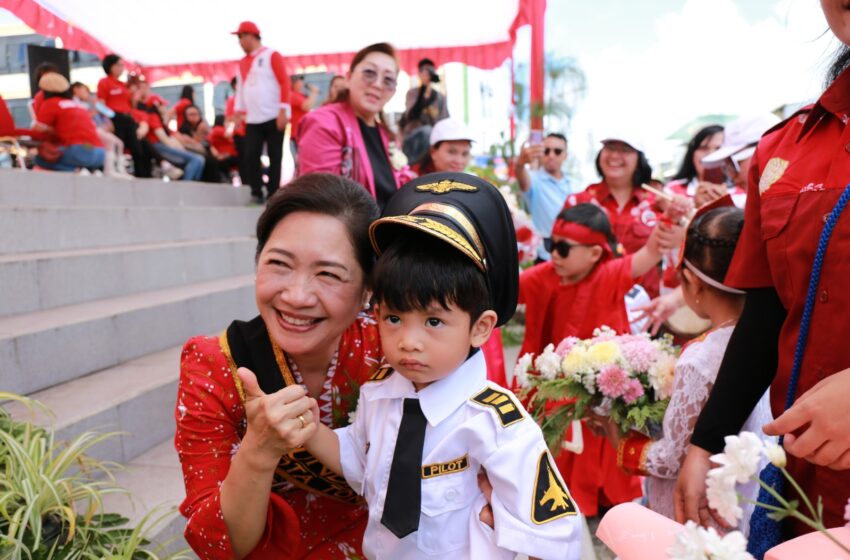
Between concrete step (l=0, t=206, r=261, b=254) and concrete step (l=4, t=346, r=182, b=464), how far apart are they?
1.18m

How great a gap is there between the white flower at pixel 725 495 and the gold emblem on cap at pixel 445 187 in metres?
0.97

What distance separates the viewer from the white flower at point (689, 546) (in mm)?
687

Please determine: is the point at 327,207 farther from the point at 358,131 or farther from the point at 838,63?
the point at 358,131

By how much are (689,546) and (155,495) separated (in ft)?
8.62

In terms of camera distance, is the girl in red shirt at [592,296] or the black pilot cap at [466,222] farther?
the girl in red shirt at [592,296]

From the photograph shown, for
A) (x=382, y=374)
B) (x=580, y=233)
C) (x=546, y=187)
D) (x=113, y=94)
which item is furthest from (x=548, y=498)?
(x=113, y=94)

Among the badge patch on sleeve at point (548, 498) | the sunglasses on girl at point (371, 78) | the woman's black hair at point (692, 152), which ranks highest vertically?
the sunglasses on girl at point (371, 78)

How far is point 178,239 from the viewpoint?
19.2 ft

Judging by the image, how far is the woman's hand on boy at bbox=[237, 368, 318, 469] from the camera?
1395 millimetres

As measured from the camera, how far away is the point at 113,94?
8812mm

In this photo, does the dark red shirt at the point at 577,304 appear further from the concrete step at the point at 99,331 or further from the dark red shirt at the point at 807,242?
the concrete step at the point at 99,331

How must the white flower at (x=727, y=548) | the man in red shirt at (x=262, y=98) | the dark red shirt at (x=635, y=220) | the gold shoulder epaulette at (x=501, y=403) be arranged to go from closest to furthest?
the white flower at (x=727, y=548)
the gold shoulder epaulette at (x=501, y=403)
the dark red shirt at (x=635, y=220)
the man in red shirt at (x=262, y=98)

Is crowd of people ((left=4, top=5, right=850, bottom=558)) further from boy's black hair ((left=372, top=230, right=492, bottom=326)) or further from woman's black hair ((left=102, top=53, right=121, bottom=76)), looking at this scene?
woman's black hair ((left=102, top=53, right=121, bottom=76))

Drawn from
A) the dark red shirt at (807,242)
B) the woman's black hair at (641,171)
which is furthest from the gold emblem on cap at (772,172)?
the woman's black hair at (641,171)
